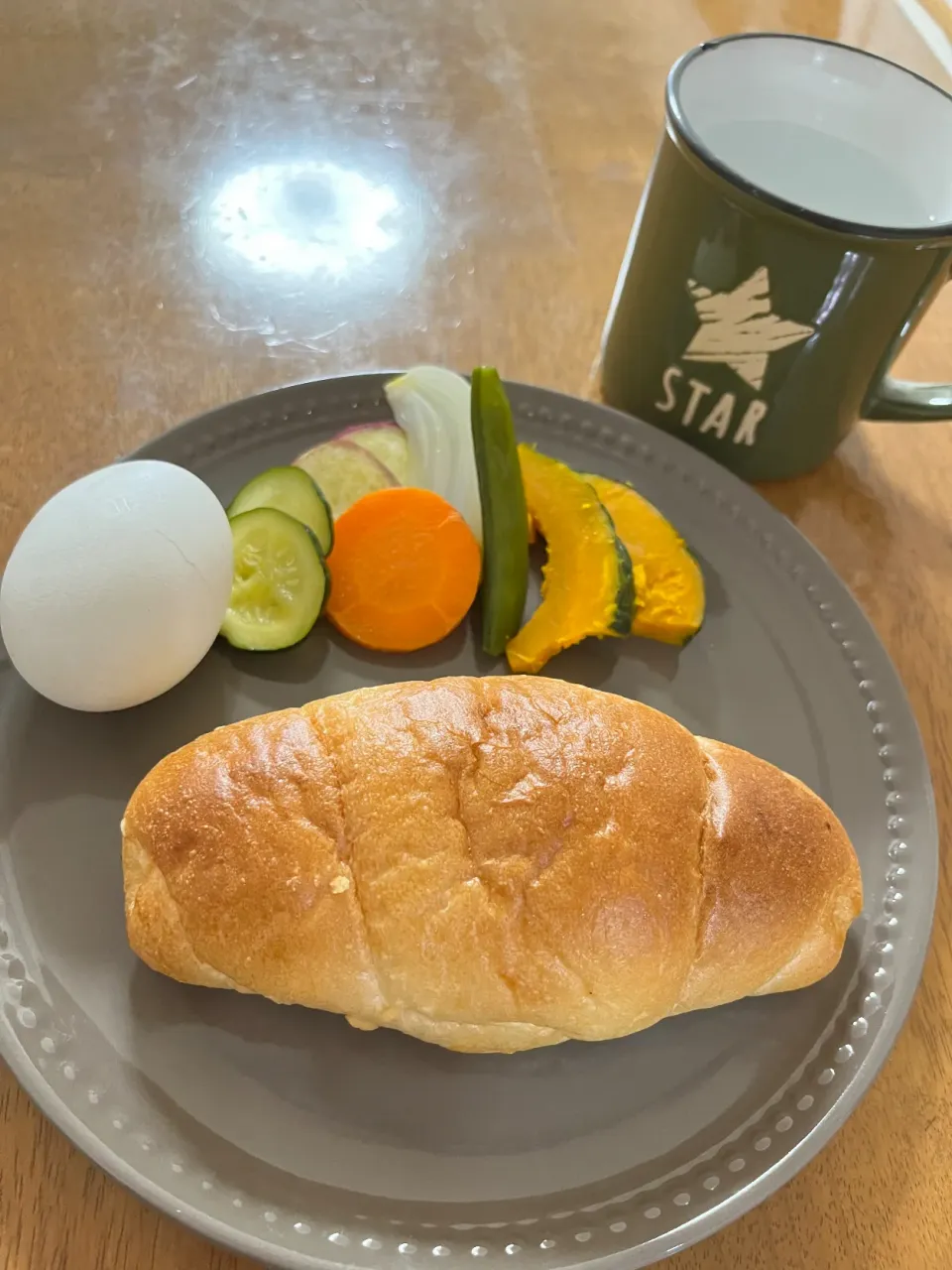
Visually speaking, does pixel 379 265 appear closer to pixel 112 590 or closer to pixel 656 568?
pixel 656 568

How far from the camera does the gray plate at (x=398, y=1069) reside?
0.75 meters

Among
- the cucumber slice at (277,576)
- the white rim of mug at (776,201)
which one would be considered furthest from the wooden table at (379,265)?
the white rim of mug at (776,201)

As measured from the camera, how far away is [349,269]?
1.50 m

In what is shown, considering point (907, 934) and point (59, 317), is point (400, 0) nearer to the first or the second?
point (59, 317)

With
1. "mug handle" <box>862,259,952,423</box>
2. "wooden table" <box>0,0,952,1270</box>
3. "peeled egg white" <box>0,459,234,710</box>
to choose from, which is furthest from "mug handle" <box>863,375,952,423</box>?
"peeled egg white" <box>0,459,234,710</box>

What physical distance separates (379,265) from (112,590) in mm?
828

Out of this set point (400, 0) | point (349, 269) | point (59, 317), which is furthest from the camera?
point (400, 0)

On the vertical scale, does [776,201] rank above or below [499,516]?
above

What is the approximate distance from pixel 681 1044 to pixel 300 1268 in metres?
0.36

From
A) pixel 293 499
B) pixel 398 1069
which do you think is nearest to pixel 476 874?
pixel 398 1069

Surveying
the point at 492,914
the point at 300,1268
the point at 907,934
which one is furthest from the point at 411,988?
the point at 907,934

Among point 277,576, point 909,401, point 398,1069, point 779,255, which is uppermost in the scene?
point 779,255

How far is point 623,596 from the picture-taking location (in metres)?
1.07

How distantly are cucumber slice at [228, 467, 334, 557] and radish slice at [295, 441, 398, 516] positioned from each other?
0.05 metres
